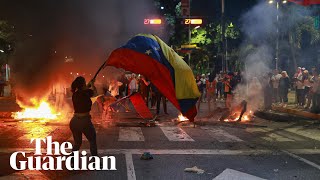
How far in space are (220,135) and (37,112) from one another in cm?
778

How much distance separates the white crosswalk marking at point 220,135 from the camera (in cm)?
963

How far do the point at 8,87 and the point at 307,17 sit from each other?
2042 centimetres

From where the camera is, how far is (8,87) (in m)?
25.1

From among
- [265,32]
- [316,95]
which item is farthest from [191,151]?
[265,32]

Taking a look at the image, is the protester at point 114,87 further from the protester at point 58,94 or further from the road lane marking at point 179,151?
the road lane marking at point 179,151

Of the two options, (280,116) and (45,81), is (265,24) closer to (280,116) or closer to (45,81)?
(280,116)

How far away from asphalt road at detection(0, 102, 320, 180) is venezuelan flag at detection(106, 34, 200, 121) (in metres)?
1.05

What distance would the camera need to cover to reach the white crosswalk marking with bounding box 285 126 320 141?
10.4 m

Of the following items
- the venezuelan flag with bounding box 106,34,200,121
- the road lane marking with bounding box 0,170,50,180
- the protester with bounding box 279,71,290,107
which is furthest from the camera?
the protester with bounding box 279,71,290,107

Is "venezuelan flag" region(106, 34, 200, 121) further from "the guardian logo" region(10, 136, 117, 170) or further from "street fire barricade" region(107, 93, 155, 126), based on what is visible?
"street fire barricade" region(107, 93, 155, 126)

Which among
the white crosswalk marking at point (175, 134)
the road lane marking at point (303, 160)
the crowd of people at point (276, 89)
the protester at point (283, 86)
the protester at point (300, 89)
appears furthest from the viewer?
the protester at point (283, 86)

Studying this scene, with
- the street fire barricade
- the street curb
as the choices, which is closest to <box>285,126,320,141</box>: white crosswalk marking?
the street curb

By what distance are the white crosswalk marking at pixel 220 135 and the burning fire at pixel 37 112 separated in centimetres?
568

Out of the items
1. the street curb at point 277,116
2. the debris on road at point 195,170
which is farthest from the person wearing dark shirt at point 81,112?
the street curb at point 277,116
